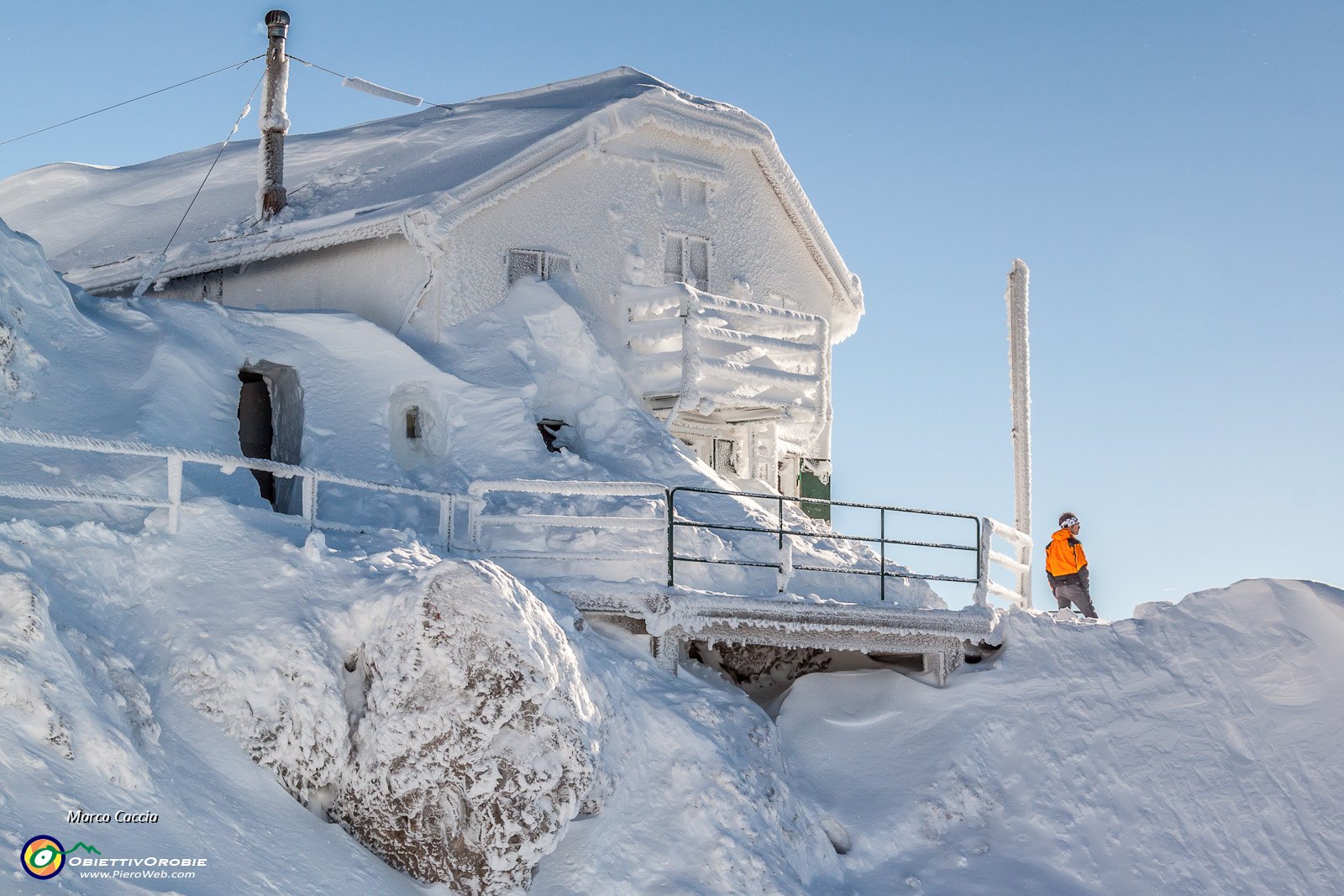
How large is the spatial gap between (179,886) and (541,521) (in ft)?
19.3

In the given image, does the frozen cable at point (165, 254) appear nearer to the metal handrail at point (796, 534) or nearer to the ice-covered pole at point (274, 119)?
the ice-covered pole at point (274, 119)

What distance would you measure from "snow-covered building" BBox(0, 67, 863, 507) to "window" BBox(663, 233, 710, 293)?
3cm

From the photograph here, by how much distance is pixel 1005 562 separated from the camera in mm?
18547

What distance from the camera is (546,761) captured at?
12.1 meters

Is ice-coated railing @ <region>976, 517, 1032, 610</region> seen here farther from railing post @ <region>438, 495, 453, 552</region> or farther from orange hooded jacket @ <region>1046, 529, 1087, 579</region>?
railing post @ <region>438, 495, 453, 552</region>

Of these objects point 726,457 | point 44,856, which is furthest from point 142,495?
point 726,457

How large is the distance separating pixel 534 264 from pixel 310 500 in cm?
787

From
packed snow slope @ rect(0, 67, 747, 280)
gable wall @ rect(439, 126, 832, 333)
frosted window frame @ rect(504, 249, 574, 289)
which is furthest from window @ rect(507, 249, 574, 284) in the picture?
packed snow slope @ rect(0, 67, 747, 280)

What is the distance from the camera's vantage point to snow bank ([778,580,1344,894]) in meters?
14.7

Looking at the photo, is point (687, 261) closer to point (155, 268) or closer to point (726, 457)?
point (726, 457)

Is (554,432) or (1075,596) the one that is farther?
(554,432)

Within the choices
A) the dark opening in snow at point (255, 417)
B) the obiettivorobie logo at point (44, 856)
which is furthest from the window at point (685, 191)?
the obiettivorobie logo at point (44, 856)

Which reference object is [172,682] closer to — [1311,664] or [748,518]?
[748,518]

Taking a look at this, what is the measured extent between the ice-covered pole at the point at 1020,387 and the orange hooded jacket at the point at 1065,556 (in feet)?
4.22
